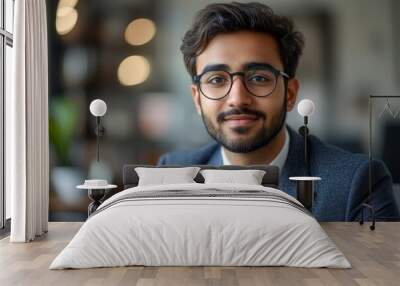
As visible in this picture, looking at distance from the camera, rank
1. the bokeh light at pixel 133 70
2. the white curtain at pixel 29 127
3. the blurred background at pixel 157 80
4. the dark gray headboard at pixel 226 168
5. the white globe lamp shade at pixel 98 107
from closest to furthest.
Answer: the white curtain at pixel 29 127 → the dark gray headboard at pixel 226 168 → the white globe lamp shade at pixel 98 107 → the blurred background at pixel 157 80 → the bokeh light at pixel 133 70

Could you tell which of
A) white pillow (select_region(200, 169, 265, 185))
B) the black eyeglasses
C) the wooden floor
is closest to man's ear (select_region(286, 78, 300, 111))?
the black eyeglasses

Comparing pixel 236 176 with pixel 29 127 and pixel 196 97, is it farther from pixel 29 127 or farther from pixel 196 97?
pixel 29 127

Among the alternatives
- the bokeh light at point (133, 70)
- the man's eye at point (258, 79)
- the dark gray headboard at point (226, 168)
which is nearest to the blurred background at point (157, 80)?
the bokeh light at point (133, 70)

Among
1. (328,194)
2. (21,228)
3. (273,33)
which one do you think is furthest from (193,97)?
(21,228)

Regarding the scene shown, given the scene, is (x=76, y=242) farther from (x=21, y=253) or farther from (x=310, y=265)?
(x=310, y=265)

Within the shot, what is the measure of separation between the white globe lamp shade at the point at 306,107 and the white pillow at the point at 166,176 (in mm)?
1453

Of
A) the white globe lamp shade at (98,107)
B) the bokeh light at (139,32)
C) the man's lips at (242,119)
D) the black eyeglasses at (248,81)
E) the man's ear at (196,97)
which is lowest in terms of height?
the man's lips at (242,119)

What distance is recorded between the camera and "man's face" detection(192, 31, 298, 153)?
6949mm

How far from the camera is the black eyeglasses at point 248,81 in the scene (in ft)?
22.8

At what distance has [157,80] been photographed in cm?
725

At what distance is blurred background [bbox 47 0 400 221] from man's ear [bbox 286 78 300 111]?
0.08 meters

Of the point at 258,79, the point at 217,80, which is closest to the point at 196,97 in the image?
the point at 217,80

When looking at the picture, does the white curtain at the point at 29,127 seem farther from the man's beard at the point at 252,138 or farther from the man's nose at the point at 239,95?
the man's nose at the point at 239,95

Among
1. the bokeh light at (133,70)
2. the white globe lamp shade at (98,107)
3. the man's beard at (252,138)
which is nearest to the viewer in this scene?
the white globe lamp shade at (98,107)
